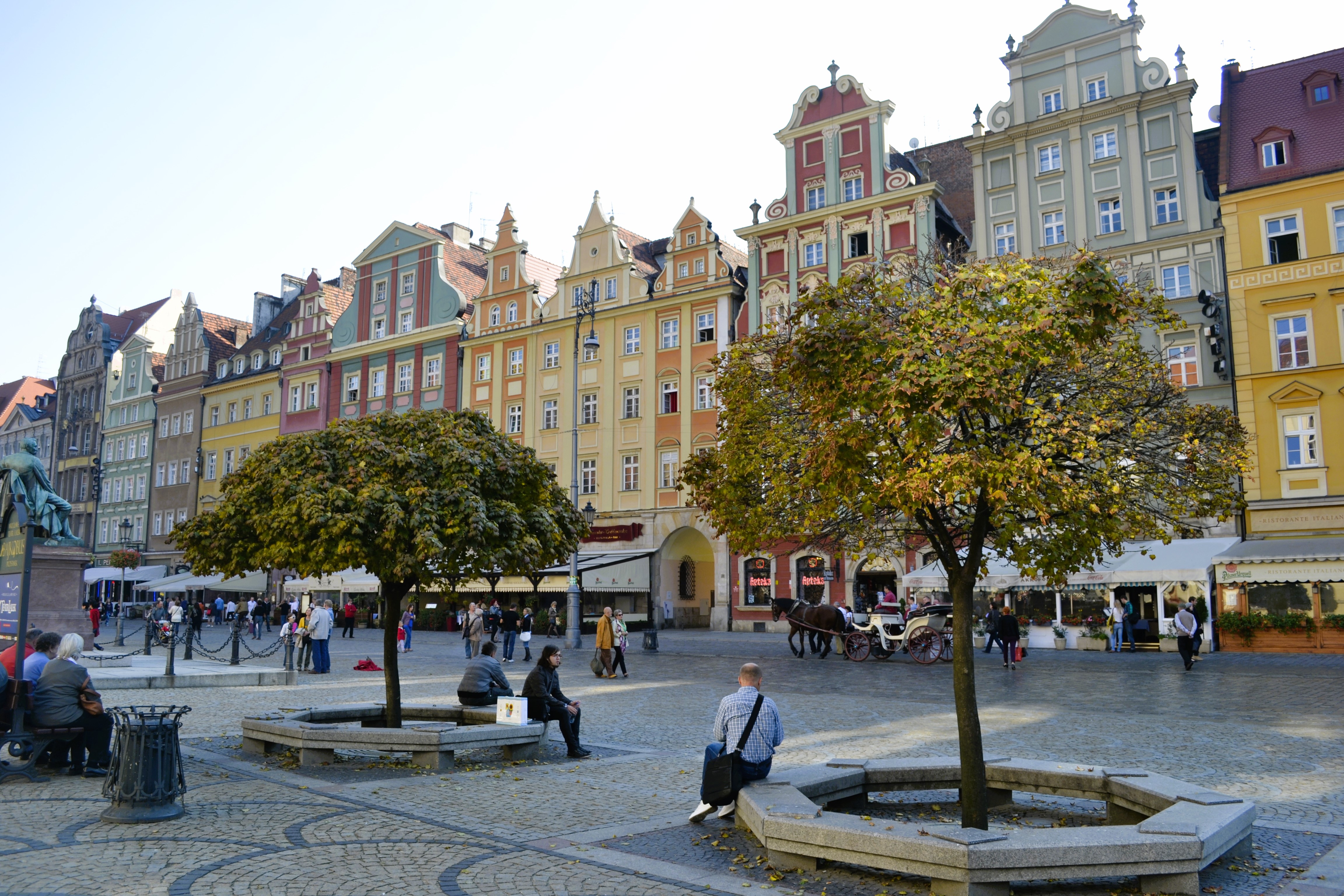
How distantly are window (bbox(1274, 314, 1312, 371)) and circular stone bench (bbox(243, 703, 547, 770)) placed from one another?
86.9 feet

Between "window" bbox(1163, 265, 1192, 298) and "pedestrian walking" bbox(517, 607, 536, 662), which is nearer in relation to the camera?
"pedestrian walking" bbox(517, 607, 536, 662)

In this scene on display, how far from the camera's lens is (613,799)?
29.7 ft

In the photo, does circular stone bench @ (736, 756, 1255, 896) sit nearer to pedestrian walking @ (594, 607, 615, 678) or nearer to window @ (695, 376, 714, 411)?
pedestrian walking @ (594, 607, 615, 678)

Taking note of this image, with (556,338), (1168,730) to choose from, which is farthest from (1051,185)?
(1168,730)

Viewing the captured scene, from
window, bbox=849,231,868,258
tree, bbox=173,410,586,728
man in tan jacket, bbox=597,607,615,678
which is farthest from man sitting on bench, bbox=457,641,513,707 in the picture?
window, bbox=849,231,868,258

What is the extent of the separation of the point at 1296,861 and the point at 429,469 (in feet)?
27.3

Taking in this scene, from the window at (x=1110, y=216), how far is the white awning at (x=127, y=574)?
148 feet

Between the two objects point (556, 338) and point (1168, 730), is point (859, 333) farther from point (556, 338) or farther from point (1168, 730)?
point (556, 338)

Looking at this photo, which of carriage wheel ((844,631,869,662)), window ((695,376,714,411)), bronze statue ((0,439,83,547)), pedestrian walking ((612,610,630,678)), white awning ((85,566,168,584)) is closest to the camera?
bronze statue ((0,439,83,547))

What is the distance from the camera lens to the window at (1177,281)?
3156cm

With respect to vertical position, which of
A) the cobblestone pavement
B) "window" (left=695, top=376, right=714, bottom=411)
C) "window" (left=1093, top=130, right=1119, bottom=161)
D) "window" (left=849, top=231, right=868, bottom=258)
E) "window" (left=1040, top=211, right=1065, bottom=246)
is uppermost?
"window" (left=1093, top=130, right=1119, bottom=161)

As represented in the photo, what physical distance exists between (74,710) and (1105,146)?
32.9 meters

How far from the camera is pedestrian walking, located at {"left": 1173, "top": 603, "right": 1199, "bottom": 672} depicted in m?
22.2

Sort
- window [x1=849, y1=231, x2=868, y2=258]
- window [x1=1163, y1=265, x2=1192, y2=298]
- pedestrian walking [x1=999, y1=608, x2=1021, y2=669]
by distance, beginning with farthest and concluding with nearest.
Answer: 1. window [x1=849, y1=231, x2=868, y2=258]
2. window [x1=1163, y1=265, x2=1192, y2=298]
3. pedestrian walking [x1=999, y1=608, x2=1021, y2=669]
